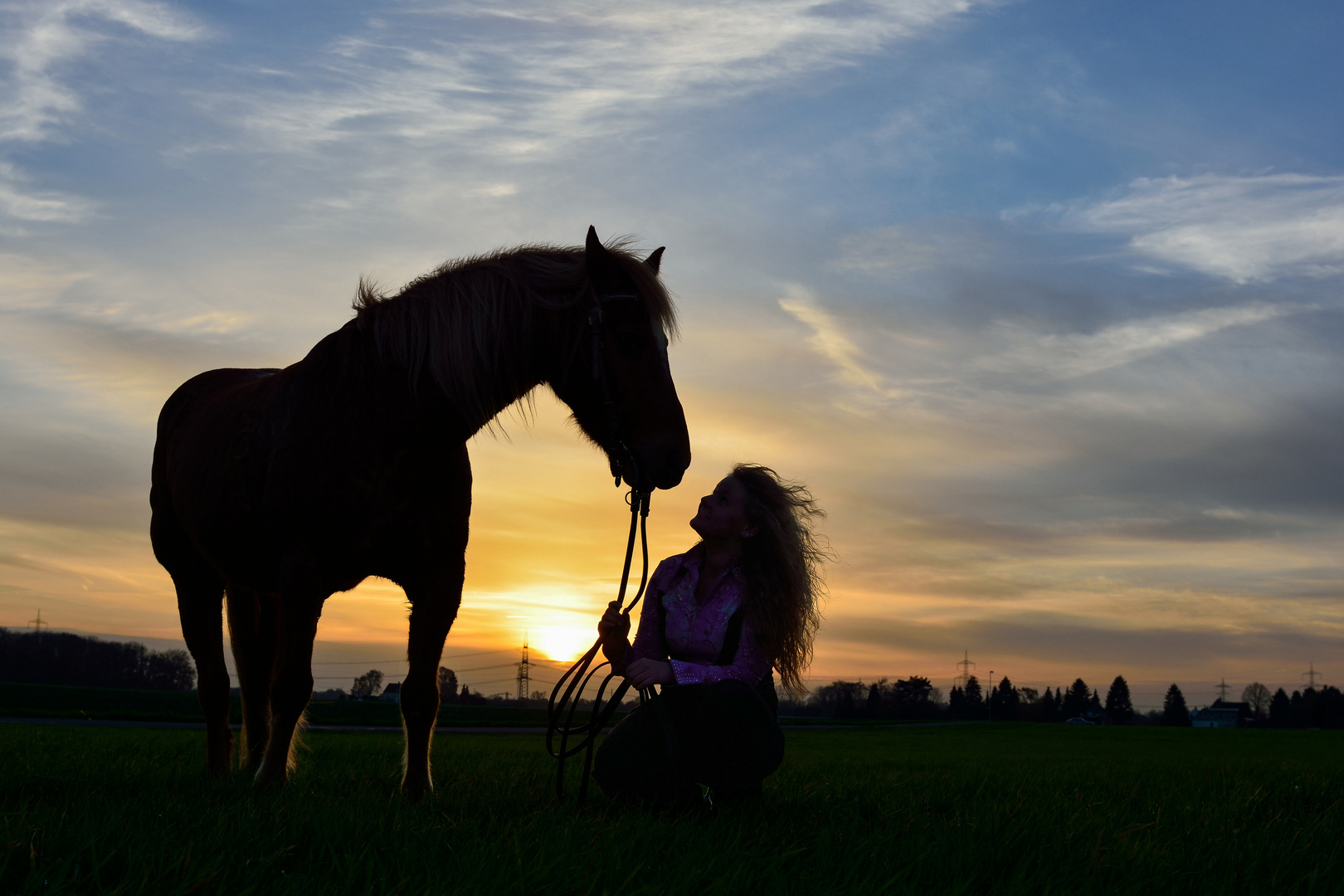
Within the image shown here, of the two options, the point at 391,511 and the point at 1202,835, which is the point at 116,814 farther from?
the point at 1202,835

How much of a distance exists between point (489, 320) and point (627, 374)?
75 cm

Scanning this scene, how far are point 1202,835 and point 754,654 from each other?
2093 millimetres

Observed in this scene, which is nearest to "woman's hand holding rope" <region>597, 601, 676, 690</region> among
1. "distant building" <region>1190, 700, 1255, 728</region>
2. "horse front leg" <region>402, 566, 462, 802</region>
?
"horse front leg" <region>402, 566, 462, 802</region>

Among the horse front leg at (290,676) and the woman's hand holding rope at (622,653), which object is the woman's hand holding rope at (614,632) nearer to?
the woman's hand holding rope at (622,653)

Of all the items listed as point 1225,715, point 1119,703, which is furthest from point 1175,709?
point 1225,715

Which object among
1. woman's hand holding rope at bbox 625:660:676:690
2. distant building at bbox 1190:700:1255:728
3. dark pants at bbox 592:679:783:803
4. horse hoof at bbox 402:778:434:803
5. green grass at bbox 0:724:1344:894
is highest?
woman's hand holding rope at bbox 625:660:676:690

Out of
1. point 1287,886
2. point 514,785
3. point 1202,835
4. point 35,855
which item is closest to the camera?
point 35,855

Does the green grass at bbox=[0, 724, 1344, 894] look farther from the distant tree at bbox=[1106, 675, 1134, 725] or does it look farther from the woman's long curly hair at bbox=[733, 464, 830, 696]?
the distant tree at bbox=[1106, 675, 1134, 725]

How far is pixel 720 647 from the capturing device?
15.0 ft

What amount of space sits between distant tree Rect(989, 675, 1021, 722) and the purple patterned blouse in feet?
454

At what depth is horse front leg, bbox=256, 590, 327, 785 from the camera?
4.40 m

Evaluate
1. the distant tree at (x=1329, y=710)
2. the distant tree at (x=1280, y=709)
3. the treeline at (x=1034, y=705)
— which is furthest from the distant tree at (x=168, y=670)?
the distant tree at (x=1280, y=709)

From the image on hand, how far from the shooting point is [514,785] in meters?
5.41

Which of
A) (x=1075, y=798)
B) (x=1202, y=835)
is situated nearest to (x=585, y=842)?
(x=1202, y=835)
